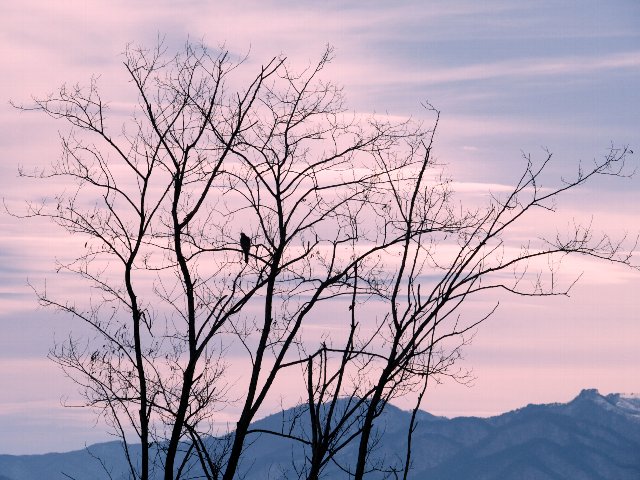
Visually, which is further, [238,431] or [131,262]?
[131,262]

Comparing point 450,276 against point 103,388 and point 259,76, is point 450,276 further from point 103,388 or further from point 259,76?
point 103,388

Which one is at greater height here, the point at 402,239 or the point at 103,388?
the point at 402,239

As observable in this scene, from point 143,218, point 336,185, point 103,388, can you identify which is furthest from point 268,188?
point 103,388

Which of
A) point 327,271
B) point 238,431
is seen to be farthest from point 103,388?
point 327,271

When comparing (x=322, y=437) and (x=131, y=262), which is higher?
(x=131, y=262)

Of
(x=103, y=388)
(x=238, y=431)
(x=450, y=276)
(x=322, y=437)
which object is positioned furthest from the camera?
(x=103, y=388)

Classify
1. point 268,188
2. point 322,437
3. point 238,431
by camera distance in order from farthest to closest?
point 268,188, point 238,431, point 322,437

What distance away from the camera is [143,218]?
17.7m

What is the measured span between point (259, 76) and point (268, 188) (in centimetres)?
193

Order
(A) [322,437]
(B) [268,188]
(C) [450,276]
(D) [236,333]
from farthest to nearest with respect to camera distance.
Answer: (D) [236,333], (B) [268,188], (C) [450,276], (A) [322,437]

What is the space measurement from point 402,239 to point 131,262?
504 centimetres

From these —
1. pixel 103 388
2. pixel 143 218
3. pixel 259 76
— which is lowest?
pixel 103 388

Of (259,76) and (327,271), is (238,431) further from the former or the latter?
(259,76)

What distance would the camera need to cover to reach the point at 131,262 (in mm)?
17812
